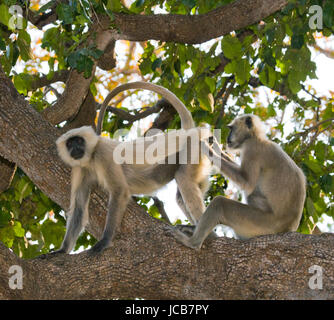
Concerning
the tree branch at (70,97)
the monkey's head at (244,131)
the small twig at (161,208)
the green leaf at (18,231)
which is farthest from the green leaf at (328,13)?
the green leaf at (18,231)

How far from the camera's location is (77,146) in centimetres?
445

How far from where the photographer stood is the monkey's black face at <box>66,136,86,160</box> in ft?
14.5

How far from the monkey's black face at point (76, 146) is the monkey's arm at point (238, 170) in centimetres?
97

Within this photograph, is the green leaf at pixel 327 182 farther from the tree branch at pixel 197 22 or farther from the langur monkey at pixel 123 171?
the tree branch at pixel 197 22

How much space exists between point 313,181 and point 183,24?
187 centimetres

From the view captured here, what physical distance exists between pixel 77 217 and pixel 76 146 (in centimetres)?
57

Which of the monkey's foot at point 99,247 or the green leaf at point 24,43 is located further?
the green leaf at point 24,43

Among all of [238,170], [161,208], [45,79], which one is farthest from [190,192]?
[45,79]

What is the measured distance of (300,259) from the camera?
11.4 feet

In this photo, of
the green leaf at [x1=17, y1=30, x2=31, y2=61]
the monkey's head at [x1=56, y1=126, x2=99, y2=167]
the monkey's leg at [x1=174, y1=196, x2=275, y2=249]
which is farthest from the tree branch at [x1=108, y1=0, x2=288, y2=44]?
the monkey's leg at [x1=174, y1=196, x2=275, y2=249]

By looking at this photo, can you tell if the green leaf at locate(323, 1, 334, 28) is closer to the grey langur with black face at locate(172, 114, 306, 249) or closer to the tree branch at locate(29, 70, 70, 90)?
the grey langur with black face at locate(172, 114, 306, 249)

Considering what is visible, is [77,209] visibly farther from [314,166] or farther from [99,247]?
[314,166]

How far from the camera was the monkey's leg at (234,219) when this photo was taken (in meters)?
3.89

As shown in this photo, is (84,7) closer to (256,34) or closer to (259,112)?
(256,34)
